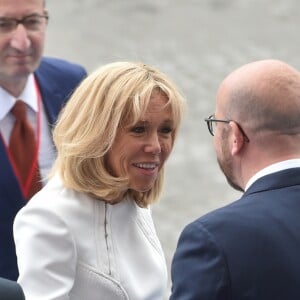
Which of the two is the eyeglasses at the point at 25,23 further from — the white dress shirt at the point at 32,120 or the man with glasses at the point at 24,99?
the white dress shirt at the point at 32,120

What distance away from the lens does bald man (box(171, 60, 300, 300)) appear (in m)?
2.35

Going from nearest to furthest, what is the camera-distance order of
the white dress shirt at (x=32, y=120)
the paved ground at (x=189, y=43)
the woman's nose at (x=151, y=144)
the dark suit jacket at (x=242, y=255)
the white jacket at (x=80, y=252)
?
the dark suit jacket at (x=242, y=255) < the white jacket at (x=80, y=252) < the woman's nose at (x=151, y=144) < the white dress shirt at (x=32, y=120) < the paved ground at (x=189, y=43)

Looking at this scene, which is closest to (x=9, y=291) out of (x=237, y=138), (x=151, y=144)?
(x=237, y=138)

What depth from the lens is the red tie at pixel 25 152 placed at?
3566 millimetres

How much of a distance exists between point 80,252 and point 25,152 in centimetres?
89

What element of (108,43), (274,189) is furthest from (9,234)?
(108,43)

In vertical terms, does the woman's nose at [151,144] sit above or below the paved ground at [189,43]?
above

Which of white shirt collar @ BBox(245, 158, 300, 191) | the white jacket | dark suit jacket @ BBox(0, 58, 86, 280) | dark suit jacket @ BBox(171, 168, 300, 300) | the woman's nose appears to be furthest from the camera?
dark suit jacket @ BBox(0, 58, 86, 280)

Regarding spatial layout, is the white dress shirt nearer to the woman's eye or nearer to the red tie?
the red tie

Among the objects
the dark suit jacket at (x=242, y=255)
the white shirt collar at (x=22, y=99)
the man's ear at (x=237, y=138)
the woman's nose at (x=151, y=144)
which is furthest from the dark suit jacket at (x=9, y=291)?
the white shirt collar at (x=22, y=99)

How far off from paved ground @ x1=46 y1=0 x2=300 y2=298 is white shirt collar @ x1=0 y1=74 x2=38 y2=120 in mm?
3079

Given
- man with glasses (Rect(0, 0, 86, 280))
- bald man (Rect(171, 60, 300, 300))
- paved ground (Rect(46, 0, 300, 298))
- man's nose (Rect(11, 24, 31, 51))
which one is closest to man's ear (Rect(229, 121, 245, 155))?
bald man (Rect(171, 60, 300, 300))

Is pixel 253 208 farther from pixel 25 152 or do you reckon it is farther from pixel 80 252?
pixel 25 152

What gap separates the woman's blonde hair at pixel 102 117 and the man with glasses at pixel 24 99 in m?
0.67
